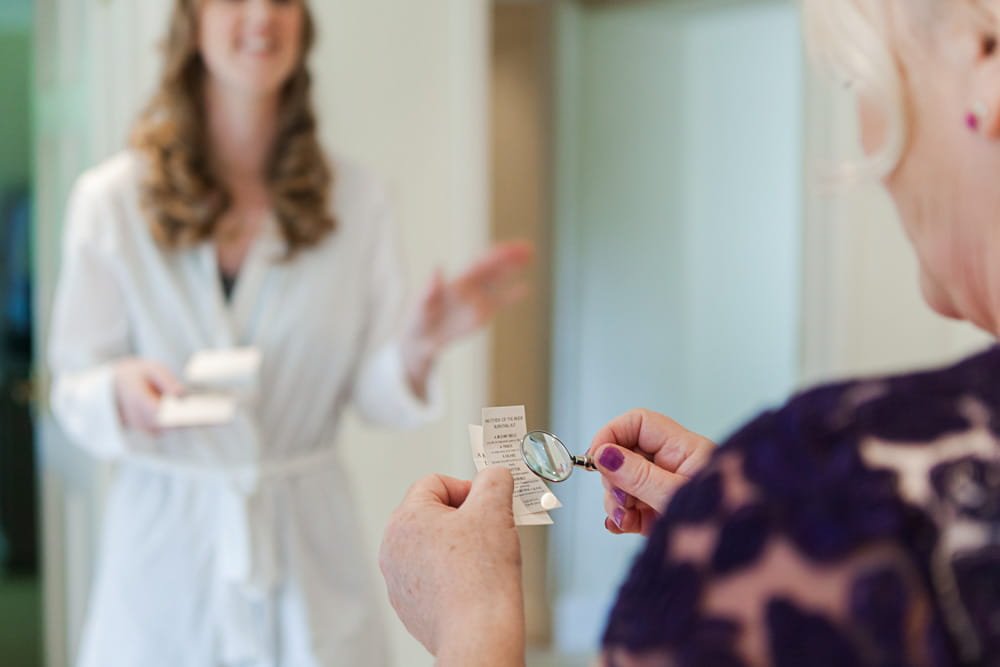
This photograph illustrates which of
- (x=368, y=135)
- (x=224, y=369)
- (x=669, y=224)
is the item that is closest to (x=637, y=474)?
(x=224, y=369)

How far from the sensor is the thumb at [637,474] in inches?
31.0

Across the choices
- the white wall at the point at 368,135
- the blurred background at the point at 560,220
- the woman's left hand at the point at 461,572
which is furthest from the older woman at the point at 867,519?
the white wall at the point at 368,135

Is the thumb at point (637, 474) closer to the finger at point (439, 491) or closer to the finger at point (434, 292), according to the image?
the finger at point (439, 491)

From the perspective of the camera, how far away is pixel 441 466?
2887 mm

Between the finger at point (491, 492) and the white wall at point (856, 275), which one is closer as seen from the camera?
the finger at point (491, 492)

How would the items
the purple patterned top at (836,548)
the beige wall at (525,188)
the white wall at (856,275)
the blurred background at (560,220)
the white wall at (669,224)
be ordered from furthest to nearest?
the white wall at (669,224) → the beige wall at (525,188) → the white wall at (856,275) → the blurred background at (560,220) → the purple patterned top at (836,548)

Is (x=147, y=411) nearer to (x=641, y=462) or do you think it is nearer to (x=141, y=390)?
(x=141, y=390)

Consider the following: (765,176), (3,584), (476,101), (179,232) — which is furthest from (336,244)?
(3,584)

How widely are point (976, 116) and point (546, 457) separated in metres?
0.36

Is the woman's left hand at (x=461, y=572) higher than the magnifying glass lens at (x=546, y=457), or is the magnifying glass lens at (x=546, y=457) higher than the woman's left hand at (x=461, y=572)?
the magnifying glass lens at (x=546, y=457)

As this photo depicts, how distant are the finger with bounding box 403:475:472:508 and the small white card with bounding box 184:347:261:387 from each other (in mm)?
710

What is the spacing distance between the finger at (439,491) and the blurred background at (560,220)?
1.49 m

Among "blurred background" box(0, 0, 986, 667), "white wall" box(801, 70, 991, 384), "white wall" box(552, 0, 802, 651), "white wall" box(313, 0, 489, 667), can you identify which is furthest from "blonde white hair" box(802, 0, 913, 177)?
"white wall" box(552, 0, 802, 651)

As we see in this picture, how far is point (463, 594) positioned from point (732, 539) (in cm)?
24
